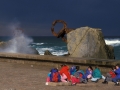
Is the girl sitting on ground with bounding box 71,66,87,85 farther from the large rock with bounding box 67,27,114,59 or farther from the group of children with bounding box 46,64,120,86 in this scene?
the large rock with bounding box 67,27,114,59

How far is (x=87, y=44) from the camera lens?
68.3 feet

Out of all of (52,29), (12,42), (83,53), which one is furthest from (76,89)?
(12,42)

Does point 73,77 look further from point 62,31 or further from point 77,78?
point 62,31

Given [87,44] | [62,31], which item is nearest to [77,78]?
[87,44]

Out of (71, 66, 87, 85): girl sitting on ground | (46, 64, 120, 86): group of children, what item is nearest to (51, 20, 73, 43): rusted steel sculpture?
(46, 64, 120, 86): group of children

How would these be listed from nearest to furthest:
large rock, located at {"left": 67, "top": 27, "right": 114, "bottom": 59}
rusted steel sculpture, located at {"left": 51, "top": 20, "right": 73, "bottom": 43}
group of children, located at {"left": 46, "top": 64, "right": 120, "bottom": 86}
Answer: group of children, located at {"left": 46, "top": 64, "right": 120, "bottom": 86}, large rock, located at {"left": 67, "top": 27, "right": 114, "bottom": 59}, rusted steel sculpture, located at {"left": 51, "top": 20, "right": 73, "bottom": 43}

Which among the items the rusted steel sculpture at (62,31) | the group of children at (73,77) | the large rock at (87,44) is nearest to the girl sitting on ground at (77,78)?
the group of children at (73,77)

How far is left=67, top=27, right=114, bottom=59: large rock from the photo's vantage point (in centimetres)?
2003

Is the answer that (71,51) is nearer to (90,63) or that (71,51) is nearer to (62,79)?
(90,63)

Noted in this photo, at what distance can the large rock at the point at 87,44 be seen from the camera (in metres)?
20.0

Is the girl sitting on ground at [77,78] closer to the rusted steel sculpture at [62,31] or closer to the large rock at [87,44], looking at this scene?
the large rock at [87,44]

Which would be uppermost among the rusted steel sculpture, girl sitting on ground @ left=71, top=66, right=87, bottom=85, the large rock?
the rusted steel sculpture

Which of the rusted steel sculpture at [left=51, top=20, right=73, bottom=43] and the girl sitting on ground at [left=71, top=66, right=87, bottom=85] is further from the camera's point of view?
the rusted steel sculpture at [left=51, top=20, right=73, bottom=43]

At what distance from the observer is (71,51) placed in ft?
68.9
